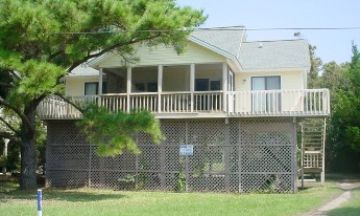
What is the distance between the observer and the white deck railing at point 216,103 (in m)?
23.2

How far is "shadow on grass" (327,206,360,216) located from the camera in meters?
15.0

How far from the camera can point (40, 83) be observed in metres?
18.1

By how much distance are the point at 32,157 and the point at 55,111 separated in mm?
2916

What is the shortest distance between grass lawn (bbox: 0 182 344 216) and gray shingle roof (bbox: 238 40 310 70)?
8263mm

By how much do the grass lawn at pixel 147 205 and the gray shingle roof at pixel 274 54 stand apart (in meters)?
8.26

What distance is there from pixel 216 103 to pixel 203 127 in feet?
4.45

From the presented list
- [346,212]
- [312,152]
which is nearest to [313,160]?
[312,152]

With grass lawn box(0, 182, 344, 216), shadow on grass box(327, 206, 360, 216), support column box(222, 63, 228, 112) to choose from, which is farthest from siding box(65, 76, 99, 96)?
shadow on grass box(327, 206, 360, 216)

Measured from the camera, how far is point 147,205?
17.6 metres

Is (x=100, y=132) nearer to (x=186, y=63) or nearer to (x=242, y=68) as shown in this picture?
(x=186, y=63)

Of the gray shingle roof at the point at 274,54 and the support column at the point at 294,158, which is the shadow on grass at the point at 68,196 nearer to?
the support column at the point at 294,158

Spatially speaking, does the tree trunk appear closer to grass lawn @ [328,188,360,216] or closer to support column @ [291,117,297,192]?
support column @ [291,117,297,192]

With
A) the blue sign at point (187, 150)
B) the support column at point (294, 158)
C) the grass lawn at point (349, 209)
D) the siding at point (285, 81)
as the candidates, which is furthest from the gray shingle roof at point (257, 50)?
the grass lawn at point (349, 209)

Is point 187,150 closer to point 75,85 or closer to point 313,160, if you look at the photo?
point 313,160
